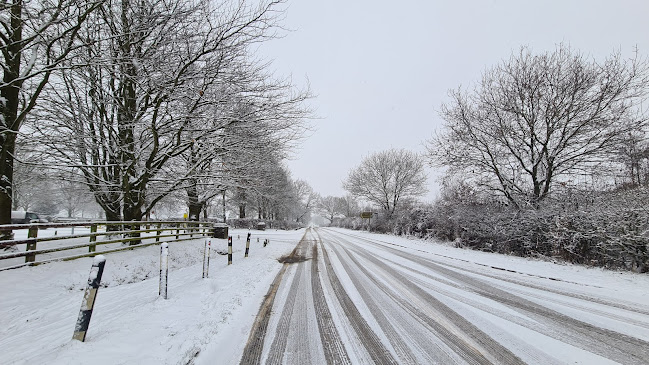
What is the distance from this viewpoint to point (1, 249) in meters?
6.88

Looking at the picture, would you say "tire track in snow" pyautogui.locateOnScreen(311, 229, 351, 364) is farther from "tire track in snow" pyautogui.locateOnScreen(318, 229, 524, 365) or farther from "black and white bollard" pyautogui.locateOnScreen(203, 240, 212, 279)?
"black and white bollard" pyautogui.locateOnScreen(203, 240, 212, 279)

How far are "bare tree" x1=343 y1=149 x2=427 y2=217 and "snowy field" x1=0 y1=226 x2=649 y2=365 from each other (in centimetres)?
2896

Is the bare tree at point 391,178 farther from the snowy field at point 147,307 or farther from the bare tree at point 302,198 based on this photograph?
the snowy field at point 147,307

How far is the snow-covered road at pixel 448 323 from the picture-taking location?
296cm

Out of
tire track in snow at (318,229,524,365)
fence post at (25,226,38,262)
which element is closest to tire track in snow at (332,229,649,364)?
tire track in snow at (318,229,524,365)

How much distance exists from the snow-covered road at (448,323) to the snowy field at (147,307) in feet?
1.34

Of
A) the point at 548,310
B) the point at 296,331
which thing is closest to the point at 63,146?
the point at 296,331

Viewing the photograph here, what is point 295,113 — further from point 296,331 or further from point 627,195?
point 627,195

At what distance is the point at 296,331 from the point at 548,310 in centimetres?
420

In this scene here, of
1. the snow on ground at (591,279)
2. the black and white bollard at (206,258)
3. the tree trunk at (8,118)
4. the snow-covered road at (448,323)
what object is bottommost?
the snow on ground at (591,279)

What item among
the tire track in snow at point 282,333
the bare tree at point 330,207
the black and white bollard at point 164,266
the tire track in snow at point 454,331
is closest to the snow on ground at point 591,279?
the tire track in snow at point 454,331

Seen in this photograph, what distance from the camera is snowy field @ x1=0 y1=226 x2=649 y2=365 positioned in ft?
9.93

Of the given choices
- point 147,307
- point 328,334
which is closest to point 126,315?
point 147,307

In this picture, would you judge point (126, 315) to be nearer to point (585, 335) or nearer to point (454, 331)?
point (454, 331)
